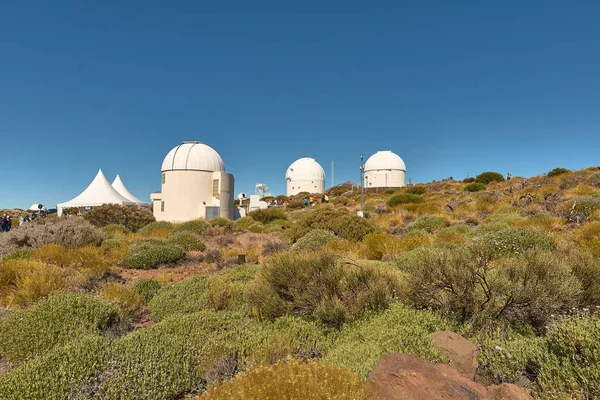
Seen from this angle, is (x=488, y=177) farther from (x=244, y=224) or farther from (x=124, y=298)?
(x=124, y=298)

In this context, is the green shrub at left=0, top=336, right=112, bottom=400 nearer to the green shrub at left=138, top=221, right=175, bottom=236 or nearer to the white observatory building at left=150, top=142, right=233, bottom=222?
the green shrub at left=138, top=221, right=175, bottom=236

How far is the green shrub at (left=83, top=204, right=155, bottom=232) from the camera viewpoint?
18.4 m

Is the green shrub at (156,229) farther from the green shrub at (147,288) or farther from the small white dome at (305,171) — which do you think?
the small white dome at (305,171)

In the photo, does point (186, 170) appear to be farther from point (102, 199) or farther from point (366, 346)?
point (366, 346)

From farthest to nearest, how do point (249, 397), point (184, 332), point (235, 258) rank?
point (235, 258) < point (184, 332) < point (249, 397)

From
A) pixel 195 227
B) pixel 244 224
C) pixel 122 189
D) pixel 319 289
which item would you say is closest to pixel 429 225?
pixel 319 289

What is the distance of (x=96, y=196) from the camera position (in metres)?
30.2

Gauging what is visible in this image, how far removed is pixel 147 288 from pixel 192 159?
19104 mm

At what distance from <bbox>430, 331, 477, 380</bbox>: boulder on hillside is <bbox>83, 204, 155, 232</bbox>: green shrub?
19.0 metres

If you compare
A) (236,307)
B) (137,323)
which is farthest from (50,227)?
(236,307)

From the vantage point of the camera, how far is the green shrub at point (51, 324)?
374cm

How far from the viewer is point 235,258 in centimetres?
944

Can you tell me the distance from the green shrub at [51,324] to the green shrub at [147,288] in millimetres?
1530

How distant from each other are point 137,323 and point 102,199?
1148 inches
